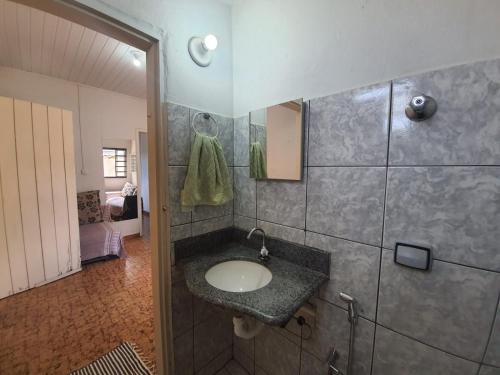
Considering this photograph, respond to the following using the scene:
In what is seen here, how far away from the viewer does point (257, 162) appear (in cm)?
116

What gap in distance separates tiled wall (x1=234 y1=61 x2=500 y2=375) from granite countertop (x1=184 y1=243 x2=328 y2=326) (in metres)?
0.14

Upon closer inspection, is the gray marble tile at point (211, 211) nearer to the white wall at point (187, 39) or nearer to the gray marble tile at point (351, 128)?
the white wall at point (187, 39)

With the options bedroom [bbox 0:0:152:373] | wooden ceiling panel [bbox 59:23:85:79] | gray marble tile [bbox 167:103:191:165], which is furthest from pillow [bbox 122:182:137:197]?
gray marble tile [bbox 167:103:191:165]

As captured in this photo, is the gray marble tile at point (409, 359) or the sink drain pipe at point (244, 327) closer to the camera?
the gray marble tile at point (409, 359)

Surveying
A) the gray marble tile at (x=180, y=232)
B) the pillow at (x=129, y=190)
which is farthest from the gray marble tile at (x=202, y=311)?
the pillow at (x=129, y=190)

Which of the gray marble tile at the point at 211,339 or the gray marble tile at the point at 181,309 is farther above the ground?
the gray marble tile at the point at 181,309

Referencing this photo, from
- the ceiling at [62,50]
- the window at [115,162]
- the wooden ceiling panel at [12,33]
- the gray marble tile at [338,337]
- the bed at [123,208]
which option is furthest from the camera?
the window at [115,162]

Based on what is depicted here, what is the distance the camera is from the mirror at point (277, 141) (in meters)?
0.98

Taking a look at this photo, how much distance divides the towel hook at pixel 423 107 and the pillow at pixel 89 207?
376cm

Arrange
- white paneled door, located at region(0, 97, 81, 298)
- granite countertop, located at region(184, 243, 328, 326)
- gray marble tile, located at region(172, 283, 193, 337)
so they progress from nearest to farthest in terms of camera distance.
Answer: granite countertop, located at region(184, 243, 328, 326), gray marble tile, located at region(172, 283, 193, 337), white paneled door, located at region(0, 97, 81, 298)

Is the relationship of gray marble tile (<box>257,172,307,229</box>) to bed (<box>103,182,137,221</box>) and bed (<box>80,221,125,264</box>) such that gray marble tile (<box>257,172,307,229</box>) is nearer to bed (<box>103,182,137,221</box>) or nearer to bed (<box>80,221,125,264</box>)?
bed (<box>80,221,125,264</box>)

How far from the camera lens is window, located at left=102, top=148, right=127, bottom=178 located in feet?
14.4

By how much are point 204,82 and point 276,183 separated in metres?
0.69

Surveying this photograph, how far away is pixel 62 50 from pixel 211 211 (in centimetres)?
248
